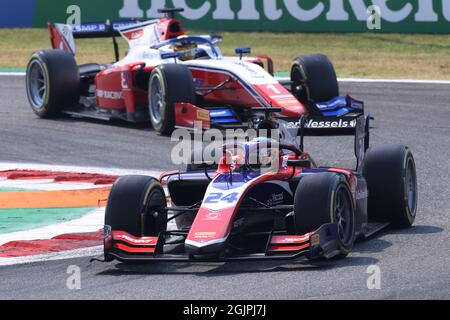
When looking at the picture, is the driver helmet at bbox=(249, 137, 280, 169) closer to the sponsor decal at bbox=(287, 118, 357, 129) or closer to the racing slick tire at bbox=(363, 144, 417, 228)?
the racing slick tire at bbox=(363, 144, 417, 228)

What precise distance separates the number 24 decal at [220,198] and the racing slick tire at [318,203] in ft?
1.47

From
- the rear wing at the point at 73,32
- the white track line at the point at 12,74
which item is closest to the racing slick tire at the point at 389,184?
the rear wing at the point at 73,32

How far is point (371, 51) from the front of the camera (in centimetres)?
2470

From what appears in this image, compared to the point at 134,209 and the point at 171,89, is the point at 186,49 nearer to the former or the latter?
the point at 171,89

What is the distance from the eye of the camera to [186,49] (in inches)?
671

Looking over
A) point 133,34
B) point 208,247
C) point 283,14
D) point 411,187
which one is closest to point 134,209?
point 208,247

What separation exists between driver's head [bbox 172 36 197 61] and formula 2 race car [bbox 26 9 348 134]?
0.05 ft

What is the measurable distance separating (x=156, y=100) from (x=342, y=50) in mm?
9483

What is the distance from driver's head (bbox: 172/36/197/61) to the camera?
16.9m

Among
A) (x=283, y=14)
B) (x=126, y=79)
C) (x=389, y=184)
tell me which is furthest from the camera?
(x=283, y=14)

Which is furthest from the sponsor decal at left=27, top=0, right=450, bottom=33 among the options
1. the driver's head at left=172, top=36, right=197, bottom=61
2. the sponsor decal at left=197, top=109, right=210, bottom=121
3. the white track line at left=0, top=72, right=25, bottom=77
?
the sponsor decal at left=197, top=109, right=210, bottom=121
